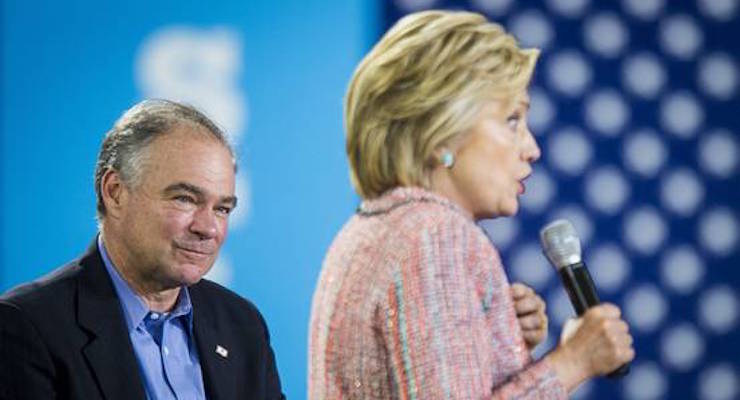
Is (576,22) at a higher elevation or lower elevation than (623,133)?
higher

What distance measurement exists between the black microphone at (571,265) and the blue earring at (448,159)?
211mm

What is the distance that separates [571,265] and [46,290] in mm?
762

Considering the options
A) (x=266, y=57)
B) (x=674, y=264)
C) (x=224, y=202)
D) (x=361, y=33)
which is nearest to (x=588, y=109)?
(x=674, y=264)

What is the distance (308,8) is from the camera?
12.1 feet

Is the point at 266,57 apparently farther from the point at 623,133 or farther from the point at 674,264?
the point at 674,264

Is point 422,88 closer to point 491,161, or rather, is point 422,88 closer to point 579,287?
point 491,161

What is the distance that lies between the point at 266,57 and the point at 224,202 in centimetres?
192

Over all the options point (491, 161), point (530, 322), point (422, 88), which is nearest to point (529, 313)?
point (530, 322)

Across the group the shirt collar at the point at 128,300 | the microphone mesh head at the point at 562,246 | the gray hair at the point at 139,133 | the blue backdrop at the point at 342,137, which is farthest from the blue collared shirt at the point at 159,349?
the blue backdrop at the point at 342,137

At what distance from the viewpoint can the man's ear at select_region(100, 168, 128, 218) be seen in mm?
1737

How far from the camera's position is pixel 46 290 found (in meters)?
1.67

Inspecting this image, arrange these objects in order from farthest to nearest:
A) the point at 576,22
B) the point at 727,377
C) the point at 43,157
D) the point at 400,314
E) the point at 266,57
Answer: the point at 727,377
the point at 576,22
the point at 266,57
the point at 43,157
the point at 400,314

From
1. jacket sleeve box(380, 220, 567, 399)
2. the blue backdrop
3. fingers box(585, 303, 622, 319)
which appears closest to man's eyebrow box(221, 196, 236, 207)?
jacket sleeve box(380, 220, 567, 399)

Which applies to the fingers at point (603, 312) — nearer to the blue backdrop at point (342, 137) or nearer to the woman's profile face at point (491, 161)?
the woman's profile face at point (491, 161)
